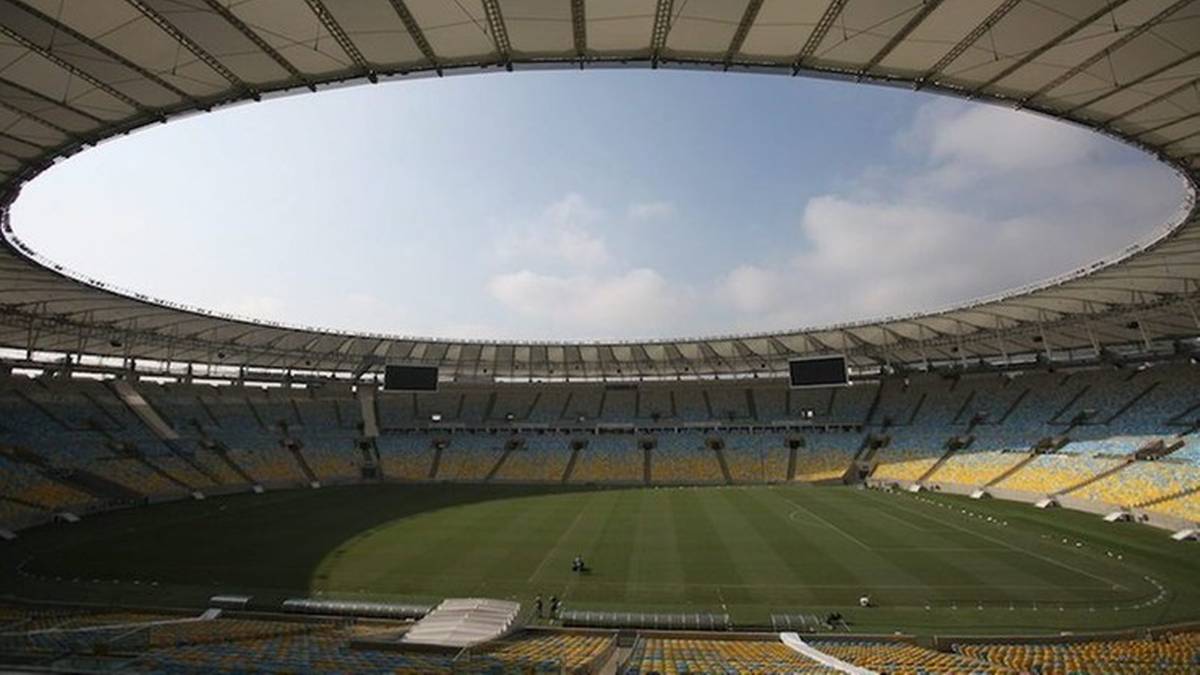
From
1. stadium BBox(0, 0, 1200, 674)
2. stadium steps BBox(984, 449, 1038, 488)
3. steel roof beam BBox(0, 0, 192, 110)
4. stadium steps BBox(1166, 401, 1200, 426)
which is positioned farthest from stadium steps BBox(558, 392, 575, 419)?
steel roof beam BBox(0, 0, 192, 110)

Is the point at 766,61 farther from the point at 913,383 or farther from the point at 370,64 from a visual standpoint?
the point at 913,383

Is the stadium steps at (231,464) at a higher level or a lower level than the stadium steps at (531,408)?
lower

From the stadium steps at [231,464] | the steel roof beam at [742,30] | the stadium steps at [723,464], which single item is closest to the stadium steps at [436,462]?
the stadium steps at [231,464]

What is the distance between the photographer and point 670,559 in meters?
28.2

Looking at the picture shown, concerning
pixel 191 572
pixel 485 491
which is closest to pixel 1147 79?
pixel 191 572

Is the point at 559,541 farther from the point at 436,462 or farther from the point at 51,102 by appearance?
the point at 436,462

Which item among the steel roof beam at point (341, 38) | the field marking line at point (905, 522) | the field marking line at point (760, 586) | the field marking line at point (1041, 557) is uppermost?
the steel roof beam at point (341, 38)

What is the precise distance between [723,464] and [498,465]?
21.3m

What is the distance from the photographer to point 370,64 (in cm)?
1288

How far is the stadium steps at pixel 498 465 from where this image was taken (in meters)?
56.8

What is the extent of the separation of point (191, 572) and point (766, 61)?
29.0 meters

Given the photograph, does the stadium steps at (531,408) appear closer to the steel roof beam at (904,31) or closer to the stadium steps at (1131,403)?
the stadium steps at (1131,403)

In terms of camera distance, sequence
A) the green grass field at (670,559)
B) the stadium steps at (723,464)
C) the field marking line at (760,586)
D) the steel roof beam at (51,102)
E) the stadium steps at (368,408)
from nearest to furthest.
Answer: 1. the steel roof beam at (51,102)
2. the green grass field at (670,559)
3. the field marking line at (760,586)
4. the stadium steps at (723,464)
5. the stadium steps at (368,408)

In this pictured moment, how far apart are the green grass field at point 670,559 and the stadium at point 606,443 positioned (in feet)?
0.85
